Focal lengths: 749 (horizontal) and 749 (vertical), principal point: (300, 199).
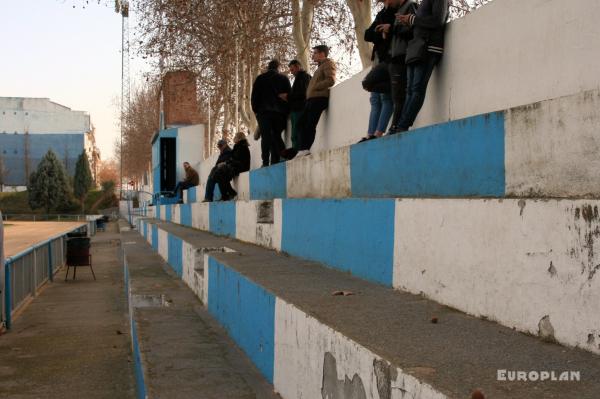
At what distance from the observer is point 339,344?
10.1ft

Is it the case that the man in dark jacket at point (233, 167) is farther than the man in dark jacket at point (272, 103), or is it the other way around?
the man in dark jacket at point (233, 167)

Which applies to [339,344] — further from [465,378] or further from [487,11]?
[487,11]

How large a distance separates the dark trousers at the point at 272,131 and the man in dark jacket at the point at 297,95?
1.34 feet

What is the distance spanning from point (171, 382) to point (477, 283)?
78.6 inches

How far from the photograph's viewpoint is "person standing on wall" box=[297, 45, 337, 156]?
9.41 m

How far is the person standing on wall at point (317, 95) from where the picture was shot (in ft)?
30.9

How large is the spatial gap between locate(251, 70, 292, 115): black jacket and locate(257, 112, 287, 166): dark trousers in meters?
0.10

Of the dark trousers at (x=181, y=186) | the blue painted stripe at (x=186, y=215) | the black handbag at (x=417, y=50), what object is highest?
the black handbag at (x=417, y=50)

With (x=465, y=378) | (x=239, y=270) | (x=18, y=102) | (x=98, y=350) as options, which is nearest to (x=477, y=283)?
(x=465, y=378)

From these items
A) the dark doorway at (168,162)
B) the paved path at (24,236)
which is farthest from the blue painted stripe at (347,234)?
the dark doorway at (168,162)

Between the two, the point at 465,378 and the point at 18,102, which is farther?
the point at 18,102

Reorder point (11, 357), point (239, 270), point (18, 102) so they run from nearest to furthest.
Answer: point (239, 270) < point (11, 357) < point (18, 102)

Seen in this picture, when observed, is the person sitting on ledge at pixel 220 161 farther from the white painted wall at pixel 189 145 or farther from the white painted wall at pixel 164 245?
the white painted wall at pixel 189 145

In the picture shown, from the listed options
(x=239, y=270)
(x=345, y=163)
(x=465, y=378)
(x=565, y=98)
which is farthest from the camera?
(x=345, y=163)
